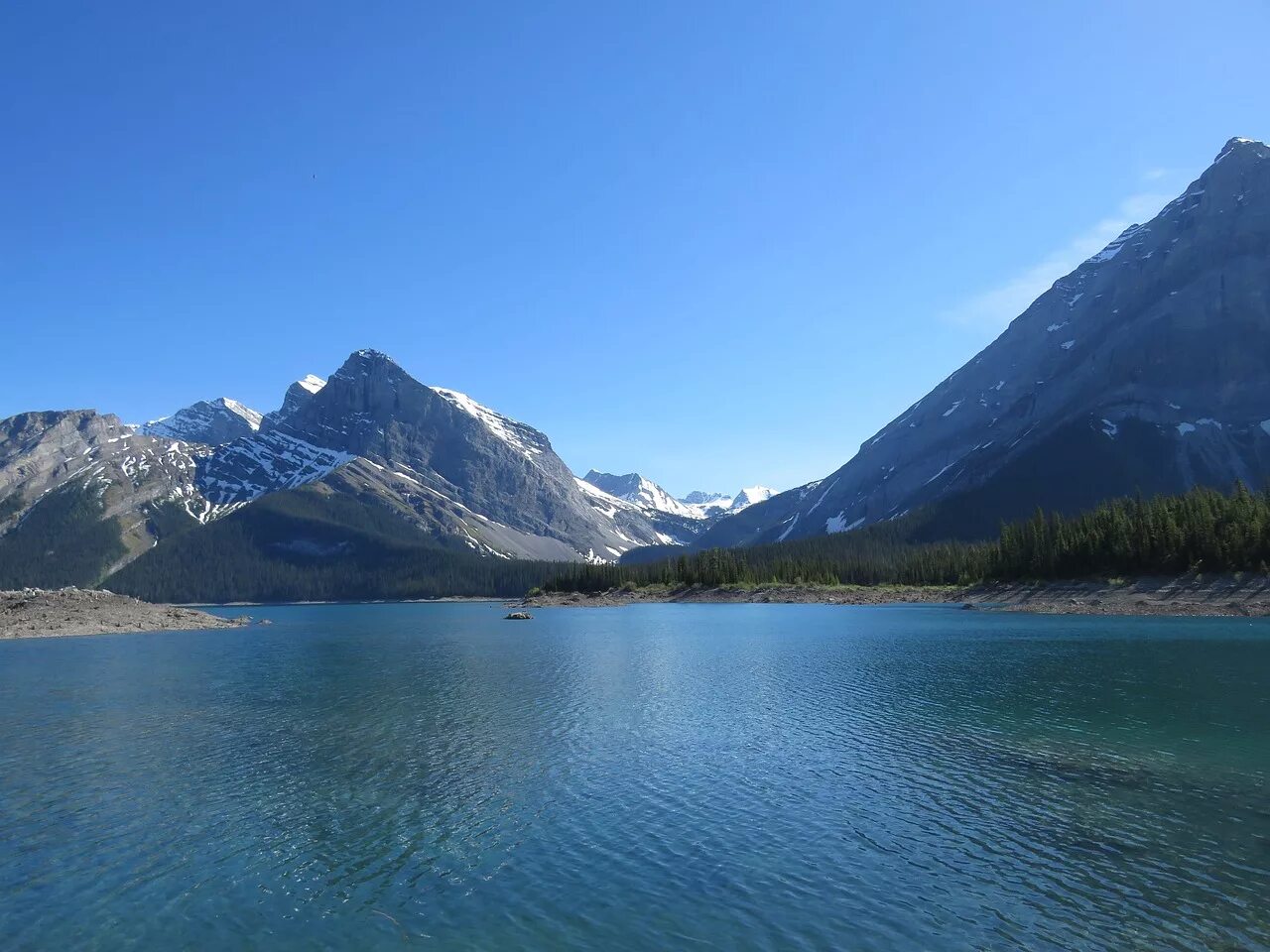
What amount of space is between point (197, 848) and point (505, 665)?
55.2 meters

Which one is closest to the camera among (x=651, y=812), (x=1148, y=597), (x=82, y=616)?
(x=651, y=812)

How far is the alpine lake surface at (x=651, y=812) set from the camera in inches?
837

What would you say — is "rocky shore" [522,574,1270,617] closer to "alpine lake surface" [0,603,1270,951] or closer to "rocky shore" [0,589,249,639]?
"alpine lake surface" [0,603,1270,951]

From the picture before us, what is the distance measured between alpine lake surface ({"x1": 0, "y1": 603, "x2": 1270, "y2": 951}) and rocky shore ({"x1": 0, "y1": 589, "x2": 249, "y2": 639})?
80289 mm

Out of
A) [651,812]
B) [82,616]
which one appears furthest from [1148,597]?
[82,616]

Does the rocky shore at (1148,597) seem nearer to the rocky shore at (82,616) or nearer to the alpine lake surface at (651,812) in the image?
the alpine lake surface at (651,812)

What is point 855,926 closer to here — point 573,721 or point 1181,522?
point 573,721

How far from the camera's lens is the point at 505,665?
270 ft

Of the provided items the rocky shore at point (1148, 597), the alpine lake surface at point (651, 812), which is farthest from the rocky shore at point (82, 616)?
the rocky shore at point (1148, 597)

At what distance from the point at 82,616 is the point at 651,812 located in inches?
6010

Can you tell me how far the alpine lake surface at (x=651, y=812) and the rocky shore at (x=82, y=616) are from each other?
80.3 meters

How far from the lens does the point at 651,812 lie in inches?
1218

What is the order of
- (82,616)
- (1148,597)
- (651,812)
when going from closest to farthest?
(651,812), (1148,597), (82,616)

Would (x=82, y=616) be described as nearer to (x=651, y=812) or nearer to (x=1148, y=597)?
(x=651, y=812)
